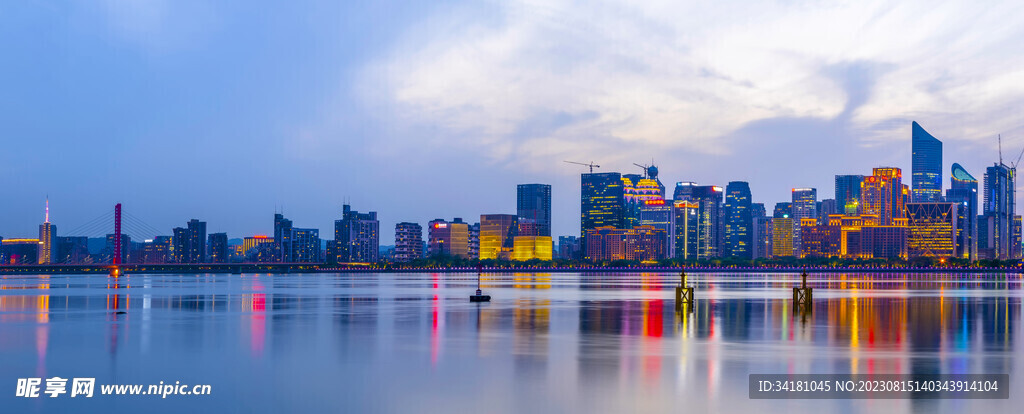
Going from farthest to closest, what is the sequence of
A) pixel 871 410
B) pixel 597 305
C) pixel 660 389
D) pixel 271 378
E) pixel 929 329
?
1. pixel 597 305
2. pixel 929 329
3. pixel 271 378
4. pixel 660 389
5. pixel 871 410

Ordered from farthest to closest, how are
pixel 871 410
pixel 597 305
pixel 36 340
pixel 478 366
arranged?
pixel 597 305 < pixel 36 340 < pixel 478 366 < pixel 871 410

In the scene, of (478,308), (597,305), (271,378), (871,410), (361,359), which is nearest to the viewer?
(871,410)

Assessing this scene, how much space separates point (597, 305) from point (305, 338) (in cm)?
4237

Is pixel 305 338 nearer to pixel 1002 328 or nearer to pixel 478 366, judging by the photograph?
pixel 478 366

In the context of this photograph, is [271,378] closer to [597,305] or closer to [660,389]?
[660,389]

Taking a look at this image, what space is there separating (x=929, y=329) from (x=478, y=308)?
3819cm

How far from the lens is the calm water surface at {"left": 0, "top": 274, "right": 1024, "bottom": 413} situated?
30953 millimetres

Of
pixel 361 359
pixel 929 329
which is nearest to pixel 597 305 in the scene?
pixel 929 329

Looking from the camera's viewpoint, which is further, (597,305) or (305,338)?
(597,305)

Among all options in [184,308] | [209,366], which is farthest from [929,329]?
[184,308]

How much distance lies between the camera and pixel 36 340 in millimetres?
53406

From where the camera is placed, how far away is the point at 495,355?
4459 cm

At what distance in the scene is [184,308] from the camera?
89.2m

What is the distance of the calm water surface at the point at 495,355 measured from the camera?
102 ft
